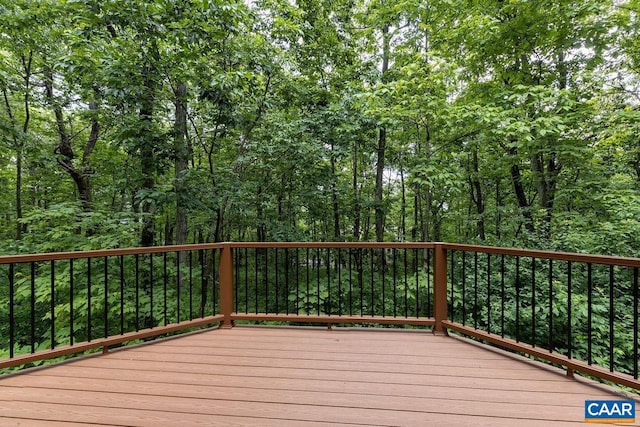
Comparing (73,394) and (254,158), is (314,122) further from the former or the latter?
(73,394)

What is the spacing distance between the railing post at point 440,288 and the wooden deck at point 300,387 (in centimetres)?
22

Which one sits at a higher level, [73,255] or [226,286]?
[73,255]

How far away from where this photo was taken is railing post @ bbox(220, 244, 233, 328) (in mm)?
3098

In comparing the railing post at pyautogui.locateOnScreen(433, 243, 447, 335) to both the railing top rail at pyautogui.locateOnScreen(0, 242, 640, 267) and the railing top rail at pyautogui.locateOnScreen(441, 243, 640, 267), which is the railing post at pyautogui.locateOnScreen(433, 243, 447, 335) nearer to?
the railing top rail at pyautogui.locateOnScreen(0, 242, 640, 267)

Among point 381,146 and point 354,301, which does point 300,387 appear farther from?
point 381,146

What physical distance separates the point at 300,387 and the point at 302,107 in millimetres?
4879

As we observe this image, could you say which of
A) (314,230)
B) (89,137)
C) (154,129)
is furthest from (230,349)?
(89,137)

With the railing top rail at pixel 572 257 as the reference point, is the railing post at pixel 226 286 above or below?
below

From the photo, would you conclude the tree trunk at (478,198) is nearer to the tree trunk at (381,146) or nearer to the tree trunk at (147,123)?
the tree trunk at (381,146)

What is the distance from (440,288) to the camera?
2879 millimetres

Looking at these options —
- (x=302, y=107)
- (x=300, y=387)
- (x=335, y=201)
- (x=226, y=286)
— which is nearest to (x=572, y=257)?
(x=300, y=387)

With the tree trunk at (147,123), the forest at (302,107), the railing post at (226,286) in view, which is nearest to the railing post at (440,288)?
the forest at (302,107)

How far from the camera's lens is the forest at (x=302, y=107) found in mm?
3488

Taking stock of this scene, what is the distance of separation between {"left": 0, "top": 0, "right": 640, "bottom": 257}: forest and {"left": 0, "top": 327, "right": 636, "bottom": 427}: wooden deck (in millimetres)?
2169
